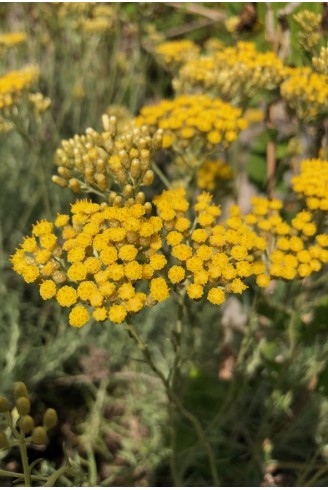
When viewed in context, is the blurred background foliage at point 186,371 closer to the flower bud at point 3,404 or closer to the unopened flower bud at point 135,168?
the unopened flower bud at point 135,168

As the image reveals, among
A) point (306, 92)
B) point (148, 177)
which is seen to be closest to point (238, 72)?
point (306, 92)

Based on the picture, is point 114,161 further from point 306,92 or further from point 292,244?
point 306,92

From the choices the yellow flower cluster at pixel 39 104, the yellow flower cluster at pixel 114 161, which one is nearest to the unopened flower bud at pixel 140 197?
the yellow flower cluster at pixel 114 161

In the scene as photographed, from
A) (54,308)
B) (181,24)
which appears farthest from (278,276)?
(181,24)

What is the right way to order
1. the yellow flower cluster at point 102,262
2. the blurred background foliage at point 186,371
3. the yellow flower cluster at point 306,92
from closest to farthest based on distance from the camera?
the yellow flower cluster at point 102,262
the yellow flower cluster at point 306,92
the blurred background foliage at point 186,371

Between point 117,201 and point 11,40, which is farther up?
point 11,40
